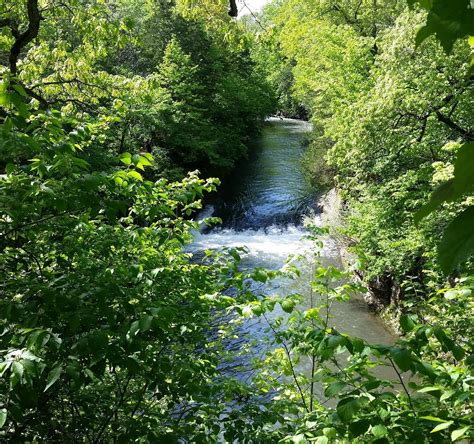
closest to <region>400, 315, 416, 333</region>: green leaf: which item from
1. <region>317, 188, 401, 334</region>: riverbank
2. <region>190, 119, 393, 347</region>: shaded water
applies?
<region>317, 188, 401, 334</region>: riverbank

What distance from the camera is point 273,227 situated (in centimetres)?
1489

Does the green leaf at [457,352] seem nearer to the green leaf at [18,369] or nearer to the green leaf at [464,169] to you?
the green leaf at [464,169]

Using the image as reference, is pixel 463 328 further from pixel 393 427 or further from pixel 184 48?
pixel 184 48

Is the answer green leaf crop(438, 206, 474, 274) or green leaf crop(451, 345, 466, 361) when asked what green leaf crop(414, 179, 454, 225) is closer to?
green leaf crop(438, 206, 474, 274)

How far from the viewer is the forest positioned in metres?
1.70

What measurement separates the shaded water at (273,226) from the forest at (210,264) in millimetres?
327

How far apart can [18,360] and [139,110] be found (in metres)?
13.4

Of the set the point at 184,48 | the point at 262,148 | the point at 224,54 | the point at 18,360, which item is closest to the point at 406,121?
the point at 18,360

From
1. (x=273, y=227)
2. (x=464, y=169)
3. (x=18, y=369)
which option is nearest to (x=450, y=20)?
(x=464, y=169)

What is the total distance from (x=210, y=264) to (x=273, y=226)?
9.16 m

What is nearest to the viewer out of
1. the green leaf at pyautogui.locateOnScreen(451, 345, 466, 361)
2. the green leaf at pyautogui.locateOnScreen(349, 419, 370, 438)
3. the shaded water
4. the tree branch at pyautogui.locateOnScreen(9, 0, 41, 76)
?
the green leaf at pyautogui.locateOnScreen(349, 419, 370, 438)

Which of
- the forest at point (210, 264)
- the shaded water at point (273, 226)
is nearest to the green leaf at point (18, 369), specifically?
the forest at point (210, 264)

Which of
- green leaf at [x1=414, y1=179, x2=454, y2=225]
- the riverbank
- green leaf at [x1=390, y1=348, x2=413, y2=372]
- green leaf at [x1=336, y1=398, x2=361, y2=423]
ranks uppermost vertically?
green leaf at [x1=414, y1=179, x2=454, y2=225]

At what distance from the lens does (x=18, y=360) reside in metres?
1.48
